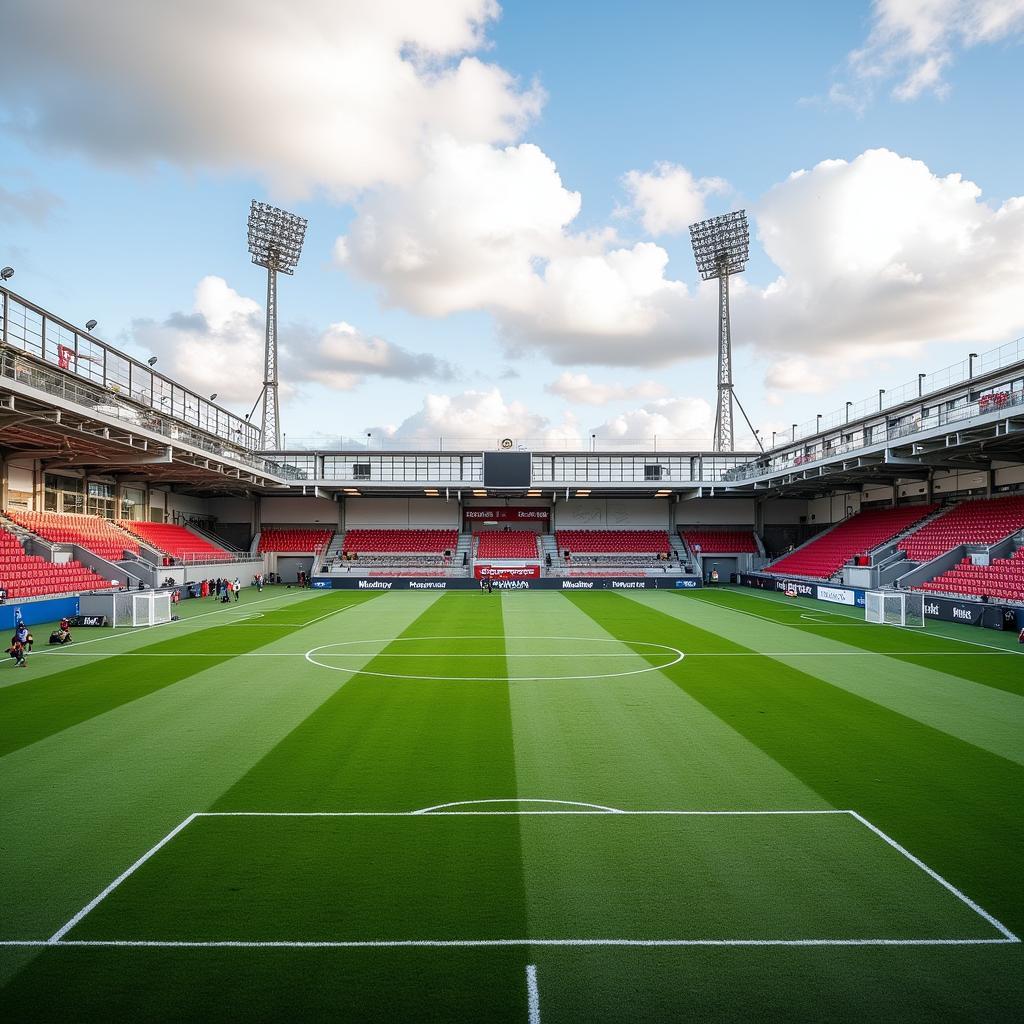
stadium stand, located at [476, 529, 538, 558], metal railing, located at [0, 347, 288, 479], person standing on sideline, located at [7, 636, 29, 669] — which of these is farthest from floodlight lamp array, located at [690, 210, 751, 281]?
person standing on sideline, located at [7, 636, 29, 669]

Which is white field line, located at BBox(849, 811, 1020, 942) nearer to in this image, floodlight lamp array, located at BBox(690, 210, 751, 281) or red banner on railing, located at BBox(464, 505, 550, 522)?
red banner on railing, located at BBox(464, 505, 550, 522)

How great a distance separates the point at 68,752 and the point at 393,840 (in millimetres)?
6371

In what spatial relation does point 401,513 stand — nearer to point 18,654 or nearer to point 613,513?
point 613,513

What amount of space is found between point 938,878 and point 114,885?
26.5ft

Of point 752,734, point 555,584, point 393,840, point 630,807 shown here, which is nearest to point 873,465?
point 555,584

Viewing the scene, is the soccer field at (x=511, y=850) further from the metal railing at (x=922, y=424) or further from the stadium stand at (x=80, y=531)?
the stadium stand at (x=80, y=531)

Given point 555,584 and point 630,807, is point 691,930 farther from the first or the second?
point 555,584

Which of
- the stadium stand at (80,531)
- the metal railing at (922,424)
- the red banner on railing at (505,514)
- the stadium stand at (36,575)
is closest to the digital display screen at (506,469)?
the red banner on railing at (505,514)

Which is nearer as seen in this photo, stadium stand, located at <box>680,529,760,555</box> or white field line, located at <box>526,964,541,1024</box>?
white field line, located at <box>526,964,541,1024</box>

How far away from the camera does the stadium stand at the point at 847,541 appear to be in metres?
40.4

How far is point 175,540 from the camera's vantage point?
4566cm

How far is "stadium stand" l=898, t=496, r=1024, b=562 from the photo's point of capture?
32.4 meters

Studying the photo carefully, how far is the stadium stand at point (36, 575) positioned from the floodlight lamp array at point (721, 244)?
50.6 meters

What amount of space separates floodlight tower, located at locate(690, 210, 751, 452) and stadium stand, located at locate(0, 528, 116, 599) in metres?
45.3
